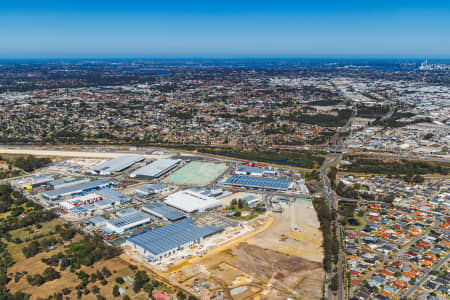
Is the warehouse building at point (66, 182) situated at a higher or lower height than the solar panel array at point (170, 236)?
lower

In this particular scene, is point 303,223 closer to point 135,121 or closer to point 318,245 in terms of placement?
point 318,245

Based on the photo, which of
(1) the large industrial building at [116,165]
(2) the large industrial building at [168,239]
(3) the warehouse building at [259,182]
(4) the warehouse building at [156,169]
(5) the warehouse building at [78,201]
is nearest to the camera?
(2) the large industrial building at [168,239]

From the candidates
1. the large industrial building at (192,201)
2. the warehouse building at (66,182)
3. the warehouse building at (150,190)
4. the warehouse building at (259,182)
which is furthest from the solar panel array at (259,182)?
the warehouse building at (66,182)

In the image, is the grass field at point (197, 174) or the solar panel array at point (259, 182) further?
the grass field at point (197, 174)

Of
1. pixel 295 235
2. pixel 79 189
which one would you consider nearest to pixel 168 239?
pixel 295 235

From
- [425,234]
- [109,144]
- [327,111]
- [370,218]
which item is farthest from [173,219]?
[327,111]

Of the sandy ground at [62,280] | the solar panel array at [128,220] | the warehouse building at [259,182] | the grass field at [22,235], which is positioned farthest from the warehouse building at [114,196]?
the warehouse building at [259,182]

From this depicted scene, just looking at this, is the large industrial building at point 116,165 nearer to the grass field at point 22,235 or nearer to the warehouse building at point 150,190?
the warehouse building at point 150,190

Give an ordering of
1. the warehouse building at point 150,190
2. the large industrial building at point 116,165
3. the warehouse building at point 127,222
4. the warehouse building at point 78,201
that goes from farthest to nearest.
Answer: the large industrial building at point 116,165 < the warehouse building at point 150,190 < the warehouse building at point 78,201 < the warehouse building at point 127,222

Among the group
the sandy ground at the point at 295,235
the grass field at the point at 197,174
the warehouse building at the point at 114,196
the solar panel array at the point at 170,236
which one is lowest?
the sandy ground at the point at 295,235
